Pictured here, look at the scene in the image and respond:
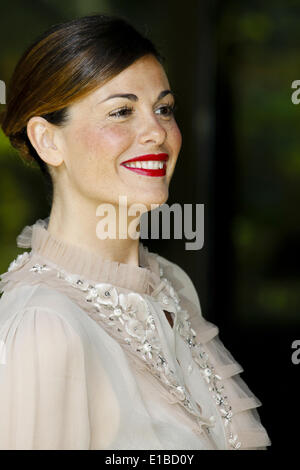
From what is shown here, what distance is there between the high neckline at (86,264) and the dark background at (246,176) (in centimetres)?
162

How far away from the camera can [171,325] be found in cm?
146

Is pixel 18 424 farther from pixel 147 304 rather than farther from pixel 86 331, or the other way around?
pixel 147 304

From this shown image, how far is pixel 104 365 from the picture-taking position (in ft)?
3.82

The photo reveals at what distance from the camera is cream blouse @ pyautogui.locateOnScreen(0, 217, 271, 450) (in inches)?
43.2

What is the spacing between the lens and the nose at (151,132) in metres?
1.31

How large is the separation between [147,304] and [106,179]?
26 cm

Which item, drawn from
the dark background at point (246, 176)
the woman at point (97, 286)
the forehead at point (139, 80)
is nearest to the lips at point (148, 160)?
the woman at point (97, 286)

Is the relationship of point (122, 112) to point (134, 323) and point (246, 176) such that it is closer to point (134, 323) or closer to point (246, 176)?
point (134, 323)

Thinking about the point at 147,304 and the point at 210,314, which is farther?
the point at 210,314

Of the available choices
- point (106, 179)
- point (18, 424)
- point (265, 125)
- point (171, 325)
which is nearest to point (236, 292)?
point (265, 125)

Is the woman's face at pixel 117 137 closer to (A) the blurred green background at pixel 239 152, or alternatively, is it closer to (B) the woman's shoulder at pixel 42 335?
(B) the woman's shoulder at pixel 42 335

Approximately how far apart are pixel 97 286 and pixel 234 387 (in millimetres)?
425

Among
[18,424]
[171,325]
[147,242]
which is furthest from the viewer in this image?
[147,242]

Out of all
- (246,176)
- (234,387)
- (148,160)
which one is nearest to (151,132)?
(148,160)
